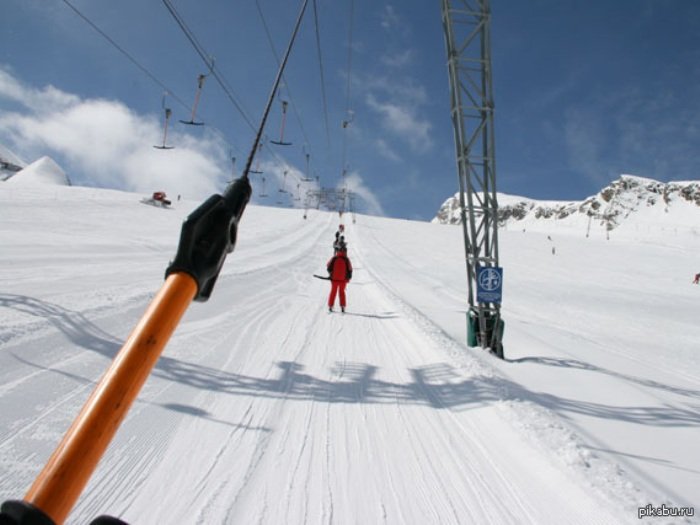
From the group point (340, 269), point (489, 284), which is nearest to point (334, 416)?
point (489, 284)

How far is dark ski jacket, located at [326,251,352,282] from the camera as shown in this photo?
29.5ft

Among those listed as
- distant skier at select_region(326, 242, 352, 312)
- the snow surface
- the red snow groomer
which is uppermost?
the red snow groomer

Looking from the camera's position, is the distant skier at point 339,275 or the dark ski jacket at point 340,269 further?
the dark ski jacket at point 340,269

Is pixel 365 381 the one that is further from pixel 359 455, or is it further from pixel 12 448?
pixel 12 448

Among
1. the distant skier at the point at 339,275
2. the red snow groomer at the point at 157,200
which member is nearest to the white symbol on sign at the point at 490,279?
the distant skier at the point at 339,275

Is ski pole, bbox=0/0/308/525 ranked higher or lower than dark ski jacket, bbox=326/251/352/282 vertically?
higher

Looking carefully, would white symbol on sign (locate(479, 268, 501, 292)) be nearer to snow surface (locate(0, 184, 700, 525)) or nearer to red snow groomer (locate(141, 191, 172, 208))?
snow surface (locate(0, 184, 700, 525))

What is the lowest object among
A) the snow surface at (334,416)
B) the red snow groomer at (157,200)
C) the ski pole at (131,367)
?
the snow surface at (334,416)

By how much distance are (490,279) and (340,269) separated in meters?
3.59

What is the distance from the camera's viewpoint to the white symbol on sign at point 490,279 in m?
6.75

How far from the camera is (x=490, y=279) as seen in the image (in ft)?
22.2

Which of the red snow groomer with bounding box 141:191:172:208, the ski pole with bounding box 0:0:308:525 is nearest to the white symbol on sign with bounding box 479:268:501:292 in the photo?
the ski pole with bounding box 0:0:308:525

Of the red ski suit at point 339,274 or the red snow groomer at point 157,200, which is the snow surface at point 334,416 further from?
the red snow groomer at point 157,200

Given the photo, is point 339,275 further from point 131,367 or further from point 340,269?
point 131,367
